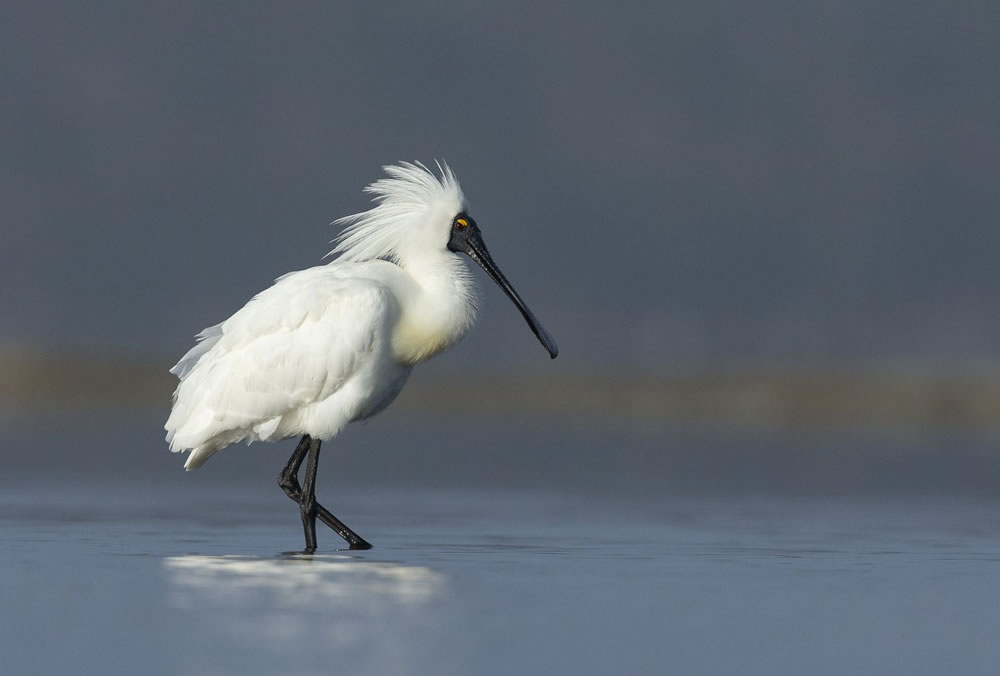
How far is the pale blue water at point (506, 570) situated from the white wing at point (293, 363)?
70 cm

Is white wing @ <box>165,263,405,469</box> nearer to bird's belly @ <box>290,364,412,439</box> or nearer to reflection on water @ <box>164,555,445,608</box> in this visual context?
bird's belly @ <box>290,364,412,439</box>

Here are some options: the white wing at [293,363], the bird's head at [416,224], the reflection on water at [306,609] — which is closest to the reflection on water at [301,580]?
the reflection on water at [306,609]

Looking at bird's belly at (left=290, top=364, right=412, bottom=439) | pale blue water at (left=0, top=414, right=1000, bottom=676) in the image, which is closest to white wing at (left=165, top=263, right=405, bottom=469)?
bird's belly at (left=290, top=364, right=412, bottom=439)

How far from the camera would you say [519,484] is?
19.3 meters

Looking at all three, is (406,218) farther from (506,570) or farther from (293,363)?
(506,570)

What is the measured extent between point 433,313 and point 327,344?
26.9 inches

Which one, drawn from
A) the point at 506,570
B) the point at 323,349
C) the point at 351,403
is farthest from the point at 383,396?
the point at 506,570

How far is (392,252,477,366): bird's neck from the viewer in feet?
46.0

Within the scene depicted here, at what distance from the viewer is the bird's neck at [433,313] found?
1402 cm

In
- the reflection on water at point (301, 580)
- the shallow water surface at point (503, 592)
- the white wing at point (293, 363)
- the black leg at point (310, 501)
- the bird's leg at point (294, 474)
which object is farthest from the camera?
the bird's leg at point (294, 474)

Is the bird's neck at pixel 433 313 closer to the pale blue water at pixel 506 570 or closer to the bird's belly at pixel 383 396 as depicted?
the bird's belly at pixel 383 396

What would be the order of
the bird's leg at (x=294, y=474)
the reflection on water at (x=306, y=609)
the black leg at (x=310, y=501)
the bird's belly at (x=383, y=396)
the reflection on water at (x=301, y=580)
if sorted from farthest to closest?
the bird's leg at (x=294, y=474) < the bird's belly at (x=383, y=396) < the black leg at (x=310, y=501) < the reflection on water at (x=301, y=580) < the reflection on water at (x=306, y=609)

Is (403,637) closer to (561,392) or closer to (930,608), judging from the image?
(930,608)

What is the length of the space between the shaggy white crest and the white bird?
12 millimetres
